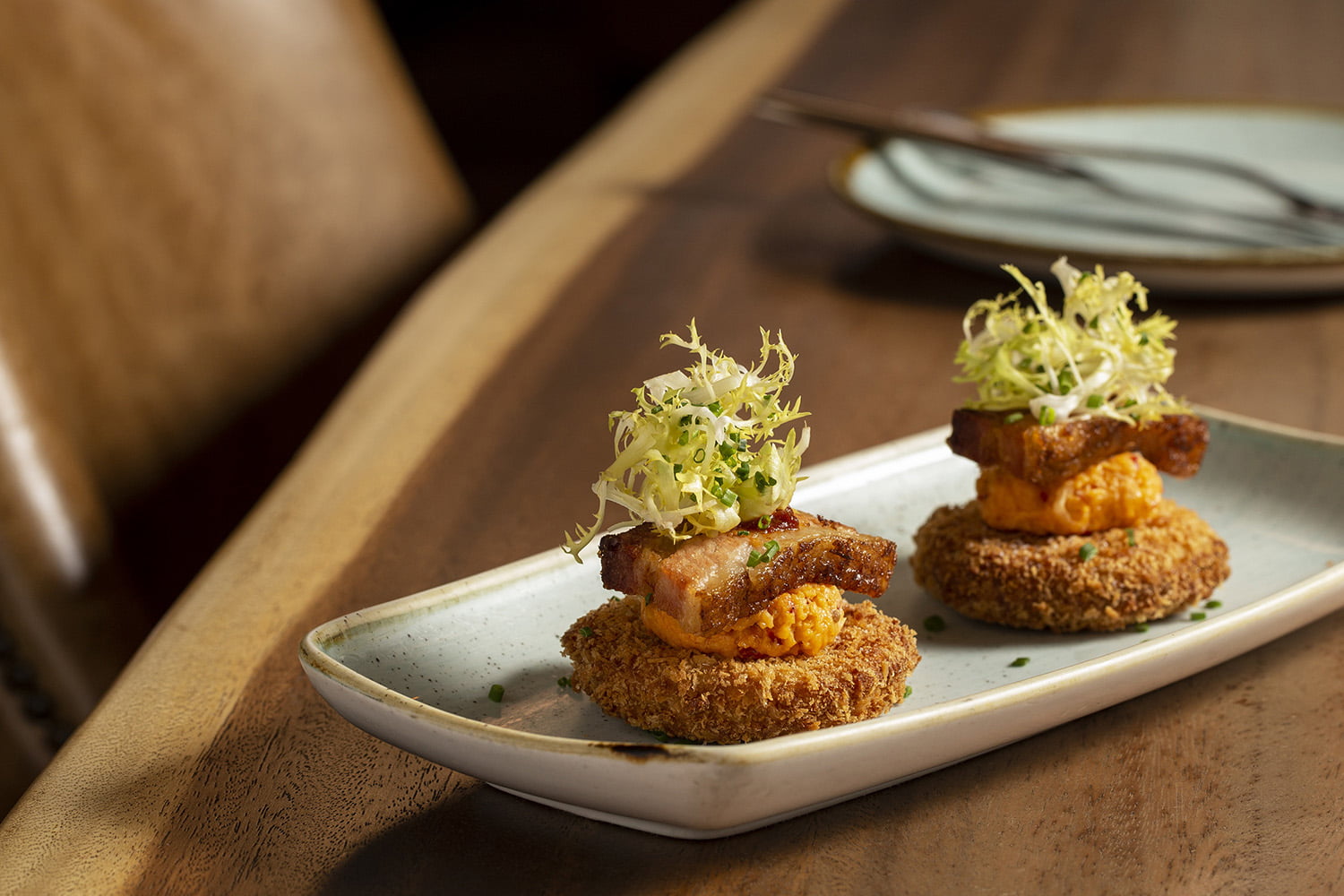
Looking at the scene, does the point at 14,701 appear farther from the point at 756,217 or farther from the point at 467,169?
the point at 467,169

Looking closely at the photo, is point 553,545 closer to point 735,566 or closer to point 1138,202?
point 735,566

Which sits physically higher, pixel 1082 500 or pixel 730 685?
pixel 730 685

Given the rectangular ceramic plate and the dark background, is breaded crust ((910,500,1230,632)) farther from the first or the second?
the dark background

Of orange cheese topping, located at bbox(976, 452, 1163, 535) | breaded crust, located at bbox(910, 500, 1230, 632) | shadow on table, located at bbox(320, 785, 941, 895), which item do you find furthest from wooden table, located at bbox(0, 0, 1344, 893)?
orange cheese topping, located at bbox(976, 452, 1163, 535)

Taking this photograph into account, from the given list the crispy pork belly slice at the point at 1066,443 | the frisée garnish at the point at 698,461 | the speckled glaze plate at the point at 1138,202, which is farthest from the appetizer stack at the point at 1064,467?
the speckled glaze plate at the point at 1138,202

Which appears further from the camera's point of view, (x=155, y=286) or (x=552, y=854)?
(x=155, y=286)

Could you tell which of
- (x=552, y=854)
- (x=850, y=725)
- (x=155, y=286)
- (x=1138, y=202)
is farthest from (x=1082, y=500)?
(x=155, y=286)
